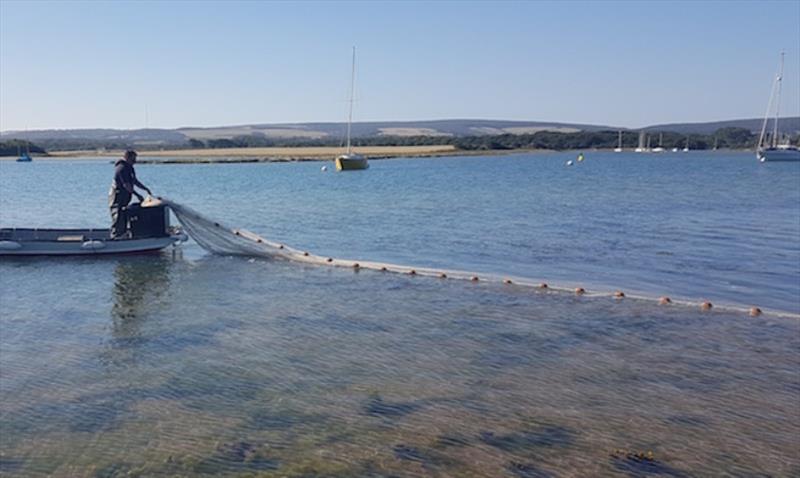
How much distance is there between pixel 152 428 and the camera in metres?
7.61

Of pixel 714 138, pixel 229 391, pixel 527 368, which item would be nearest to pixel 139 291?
pixel 229 391

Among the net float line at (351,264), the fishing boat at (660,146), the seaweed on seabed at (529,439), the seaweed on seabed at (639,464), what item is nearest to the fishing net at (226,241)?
the net float line at (351,264)

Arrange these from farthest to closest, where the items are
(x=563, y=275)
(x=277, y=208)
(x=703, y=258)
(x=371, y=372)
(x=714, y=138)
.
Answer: (x=714, y=138)
(x=277, y=208)
(x=703, y=258)
(x=563, y=275)
(x=371, y=372)

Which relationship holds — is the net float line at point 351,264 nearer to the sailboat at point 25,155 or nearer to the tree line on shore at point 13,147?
the sailboat at point 25,155

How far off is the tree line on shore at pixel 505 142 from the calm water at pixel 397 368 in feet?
440

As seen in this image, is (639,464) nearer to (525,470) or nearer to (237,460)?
(525,470)

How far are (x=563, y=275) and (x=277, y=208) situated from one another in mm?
21694

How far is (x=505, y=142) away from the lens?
168 meters

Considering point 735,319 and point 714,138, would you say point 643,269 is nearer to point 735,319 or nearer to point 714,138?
point 735,319

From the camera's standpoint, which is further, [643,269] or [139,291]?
[643,269]

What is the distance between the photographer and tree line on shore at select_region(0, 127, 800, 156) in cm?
16338

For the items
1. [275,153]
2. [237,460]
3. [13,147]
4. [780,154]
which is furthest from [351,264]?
[13,147]

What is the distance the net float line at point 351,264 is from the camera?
546 inches

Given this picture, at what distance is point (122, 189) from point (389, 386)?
11442 millimetres
